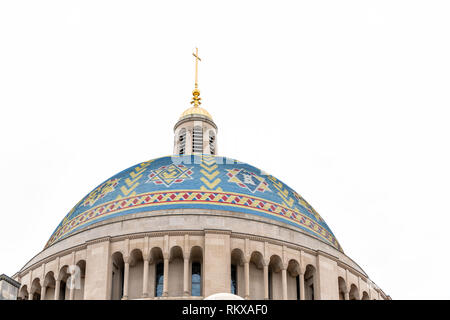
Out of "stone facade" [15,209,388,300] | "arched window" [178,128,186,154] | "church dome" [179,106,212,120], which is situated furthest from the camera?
"church dome" [179,106,212,120]

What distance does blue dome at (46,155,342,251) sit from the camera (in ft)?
108

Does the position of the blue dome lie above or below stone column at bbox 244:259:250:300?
above

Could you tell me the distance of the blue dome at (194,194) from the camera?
32812 millimetres

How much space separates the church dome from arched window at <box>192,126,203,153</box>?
86cm

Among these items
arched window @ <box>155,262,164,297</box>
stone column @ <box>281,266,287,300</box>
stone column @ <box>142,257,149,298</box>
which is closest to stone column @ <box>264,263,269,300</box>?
stone column @ <box>281,266,287,300</box>

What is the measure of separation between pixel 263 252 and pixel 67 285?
7129 millimetres

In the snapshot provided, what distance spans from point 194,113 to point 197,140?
1.62 m

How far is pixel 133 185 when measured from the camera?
34.3 m

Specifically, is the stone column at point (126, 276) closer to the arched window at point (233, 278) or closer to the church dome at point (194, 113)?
the arched window at point (233, 278)

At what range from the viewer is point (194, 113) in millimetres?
41562

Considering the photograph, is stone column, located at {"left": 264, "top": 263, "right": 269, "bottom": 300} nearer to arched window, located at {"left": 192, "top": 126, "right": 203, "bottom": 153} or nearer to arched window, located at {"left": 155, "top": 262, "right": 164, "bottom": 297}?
arched window, located at {"left": 155, "top": 262, "right": 164, "bottom": 297}

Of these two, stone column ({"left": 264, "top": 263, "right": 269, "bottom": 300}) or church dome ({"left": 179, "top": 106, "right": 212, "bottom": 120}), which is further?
church dome ({"left": 179, "top": 106, "right": 212, "bottom": 120})
